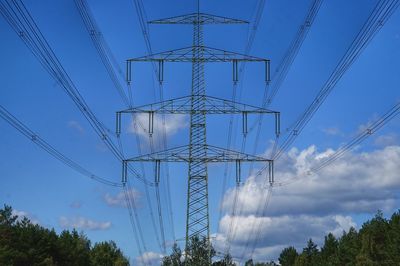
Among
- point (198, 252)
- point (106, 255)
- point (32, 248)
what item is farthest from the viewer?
point (106, 255)

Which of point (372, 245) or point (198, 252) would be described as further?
point (372, 245)

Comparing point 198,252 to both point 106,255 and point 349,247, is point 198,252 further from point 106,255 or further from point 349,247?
point 106,255

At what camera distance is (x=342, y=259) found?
132 metres

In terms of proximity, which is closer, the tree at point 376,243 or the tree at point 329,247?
the tree at point 376,243

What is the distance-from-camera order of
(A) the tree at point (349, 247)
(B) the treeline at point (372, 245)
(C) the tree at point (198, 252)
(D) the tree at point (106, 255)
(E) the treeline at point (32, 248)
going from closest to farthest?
(C) the tree at point (198, 252), (E) the treeline at point (32, 248), (B) the treeline at point (372, 245), (A) the tree at point (349, 247), (D) the tree at point (106, 255)

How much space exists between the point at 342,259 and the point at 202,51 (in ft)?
244

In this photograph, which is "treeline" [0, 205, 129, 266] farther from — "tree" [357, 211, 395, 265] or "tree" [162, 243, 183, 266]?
"tree" [357, 211, 395, 265]

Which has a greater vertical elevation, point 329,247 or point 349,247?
point 329,247

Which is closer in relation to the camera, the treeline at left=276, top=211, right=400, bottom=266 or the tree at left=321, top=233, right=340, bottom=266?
the treeline at left=276, top=211, right=400, bottom=266

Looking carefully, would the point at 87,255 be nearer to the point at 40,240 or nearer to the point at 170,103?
the point at 40,240

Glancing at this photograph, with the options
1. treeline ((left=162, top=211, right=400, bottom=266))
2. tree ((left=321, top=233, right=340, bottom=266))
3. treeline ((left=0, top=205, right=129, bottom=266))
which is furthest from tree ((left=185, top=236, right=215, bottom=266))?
tree ((left=321, top=233, right=340, bottom=266))

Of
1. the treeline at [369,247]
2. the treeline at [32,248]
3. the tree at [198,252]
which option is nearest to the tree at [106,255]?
the treeline at [32,248]

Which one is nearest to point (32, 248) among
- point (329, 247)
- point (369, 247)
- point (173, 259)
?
point (173, 259)

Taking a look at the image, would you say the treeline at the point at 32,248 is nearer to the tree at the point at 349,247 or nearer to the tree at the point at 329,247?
the tree at the point at 349,247
